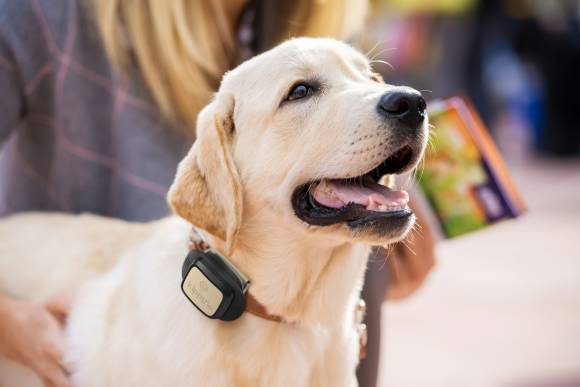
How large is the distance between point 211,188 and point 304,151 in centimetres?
27

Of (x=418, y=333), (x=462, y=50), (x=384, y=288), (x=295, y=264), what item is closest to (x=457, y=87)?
(x=462, y=50)

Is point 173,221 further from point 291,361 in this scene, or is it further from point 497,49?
point 497,49

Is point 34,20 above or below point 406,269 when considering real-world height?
above

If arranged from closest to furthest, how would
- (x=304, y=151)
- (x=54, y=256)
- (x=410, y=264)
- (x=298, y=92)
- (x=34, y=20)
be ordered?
(x=304, y=151)
(x=298, y=92)
(x=54, y=256)
(x=34, y=20)
(x=410, y=264)

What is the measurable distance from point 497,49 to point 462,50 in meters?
0.49

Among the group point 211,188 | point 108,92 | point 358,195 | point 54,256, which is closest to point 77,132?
point 108,92

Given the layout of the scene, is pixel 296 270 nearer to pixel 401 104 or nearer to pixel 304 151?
pixel 304 151

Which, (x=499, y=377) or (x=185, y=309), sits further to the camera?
(x=499, y=377)

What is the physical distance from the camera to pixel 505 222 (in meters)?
2.82

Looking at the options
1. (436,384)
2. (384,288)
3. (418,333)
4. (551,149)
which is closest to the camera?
(384,288)

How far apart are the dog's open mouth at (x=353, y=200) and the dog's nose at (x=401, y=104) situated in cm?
9

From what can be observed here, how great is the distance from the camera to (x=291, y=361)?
2268 mm

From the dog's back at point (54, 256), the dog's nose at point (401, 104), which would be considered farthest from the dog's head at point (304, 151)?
the dog's back at point (54, 256)

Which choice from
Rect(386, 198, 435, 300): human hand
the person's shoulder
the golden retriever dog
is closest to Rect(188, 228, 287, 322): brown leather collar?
the golden retriever dog
